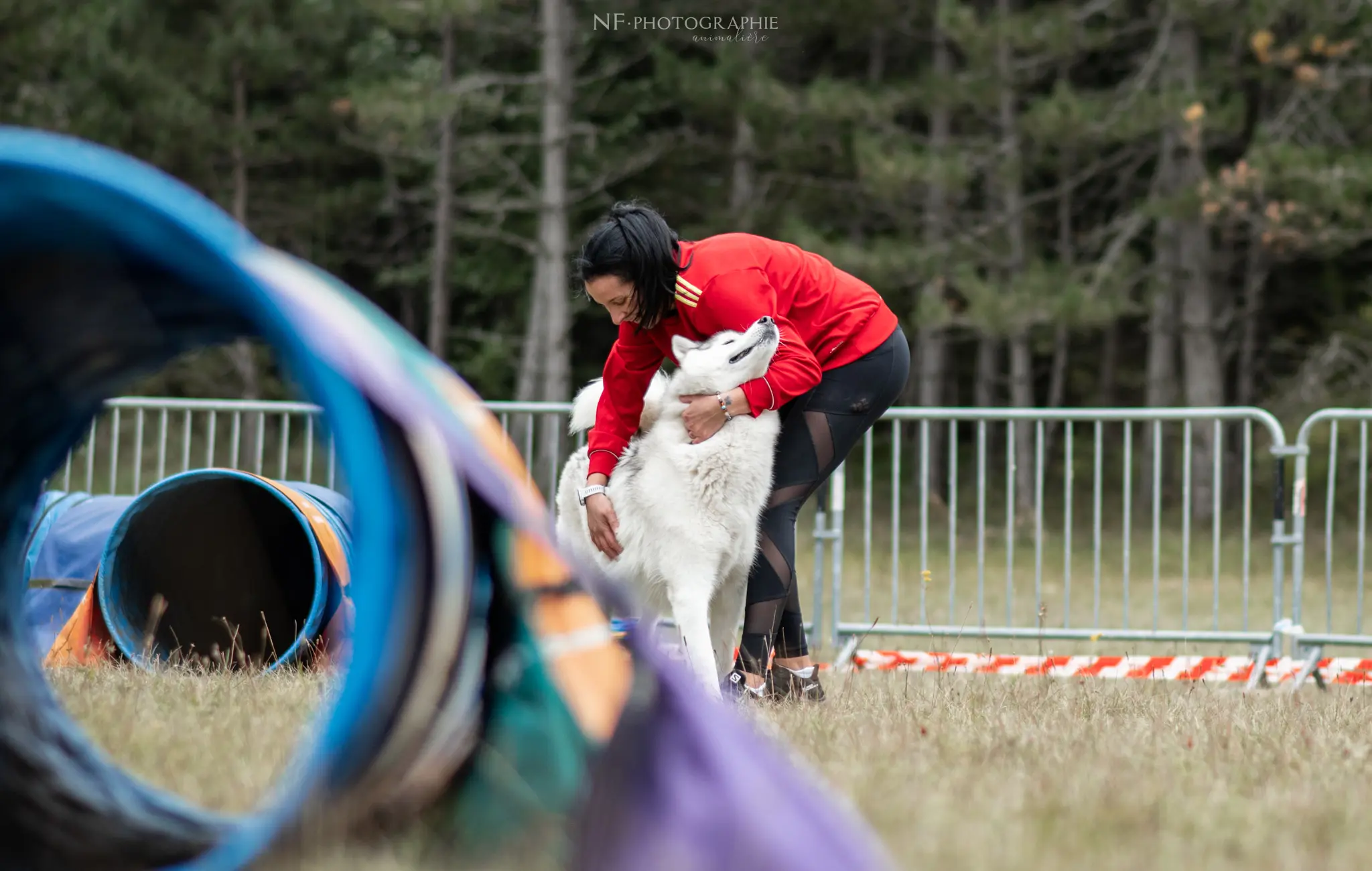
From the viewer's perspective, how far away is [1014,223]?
57.3ft

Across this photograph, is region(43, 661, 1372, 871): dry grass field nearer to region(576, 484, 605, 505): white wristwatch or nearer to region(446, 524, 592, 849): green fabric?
region(446, 524, 592, 849): green fabric

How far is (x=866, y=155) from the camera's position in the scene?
15.6 meters

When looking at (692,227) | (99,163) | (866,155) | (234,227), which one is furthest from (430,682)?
(692,227)

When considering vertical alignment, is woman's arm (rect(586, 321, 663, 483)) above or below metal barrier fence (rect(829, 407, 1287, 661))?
above

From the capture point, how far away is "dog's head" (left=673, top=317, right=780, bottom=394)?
12.6 feet

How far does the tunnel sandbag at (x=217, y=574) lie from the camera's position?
175 inches

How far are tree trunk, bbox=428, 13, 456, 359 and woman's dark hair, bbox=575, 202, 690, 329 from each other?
15.0 m

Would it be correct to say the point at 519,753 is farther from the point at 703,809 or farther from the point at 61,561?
the point at 61,561

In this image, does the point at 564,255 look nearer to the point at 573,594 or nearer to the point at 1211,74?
the point at 1211,74

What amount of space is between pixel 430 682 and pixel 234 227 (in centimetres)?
80

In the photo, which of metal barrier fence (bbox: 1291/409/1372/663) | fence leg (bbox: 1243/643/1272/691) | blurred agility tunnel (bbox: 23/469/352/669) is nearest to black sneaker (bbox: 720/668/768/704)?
blurred agility tunnel (bbox: 23/469/352/669)

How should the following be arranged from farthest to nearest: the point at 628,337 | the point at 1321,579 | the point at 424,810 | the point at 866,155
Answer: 1. the point at 866,155
2. the point at 1321,579
3. the point at 628,337
4. the point at 424,810

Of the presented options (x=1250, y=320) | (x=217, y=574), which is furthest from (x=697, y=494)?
(x=1250, y=320)

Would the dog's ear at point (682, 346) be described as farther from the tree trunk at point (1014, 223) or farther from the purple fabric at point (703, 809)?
the tree trunk at point (1014, 223)
